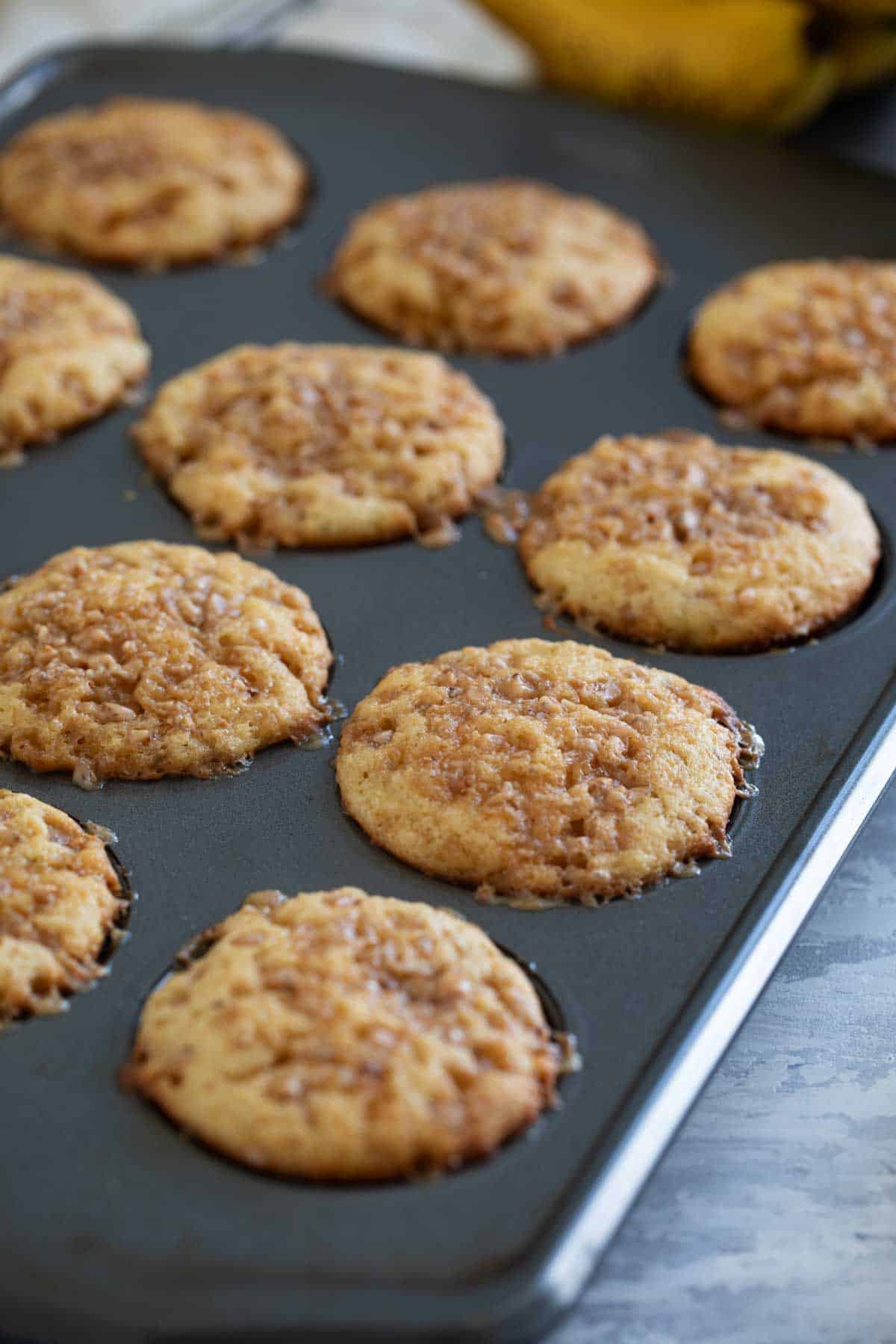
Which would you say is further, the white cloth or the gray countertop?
the white cloth

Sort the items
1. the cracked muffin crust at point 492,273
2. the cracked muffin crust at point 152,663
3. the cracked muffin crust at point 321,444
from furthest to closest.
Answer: the cracked muffin crust at point 492,273
the cracked muffin crust at point 321,444
the cracked muffin crust at point 152,663

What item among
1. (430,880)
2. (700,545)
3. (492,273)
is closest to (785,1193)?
(430,880)

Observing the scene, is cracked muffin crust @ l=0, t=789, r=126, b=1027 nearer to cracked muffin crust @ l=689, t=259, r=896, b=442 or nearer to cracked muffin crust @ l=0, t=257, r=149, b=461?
cracked muffin crust @ l=0, t=257, r=149, b=461

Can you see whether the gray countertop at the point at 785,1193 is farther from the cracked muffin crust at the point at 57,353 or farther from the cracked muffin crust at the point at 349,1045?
the cracked muffin crust at the point at 57,353

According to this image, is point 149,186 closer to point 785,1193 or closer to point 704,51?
point 704,51

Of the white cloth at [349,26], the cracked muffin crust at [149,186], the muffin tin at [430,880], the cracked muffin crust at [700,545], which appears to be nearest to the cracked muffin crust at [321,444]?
the muffin tin at [430,880]

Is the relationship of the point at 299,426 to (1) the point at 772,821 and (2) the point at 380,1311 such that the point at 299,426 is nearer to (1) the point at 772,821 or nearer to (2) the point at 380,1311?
(1) the point at 772,821

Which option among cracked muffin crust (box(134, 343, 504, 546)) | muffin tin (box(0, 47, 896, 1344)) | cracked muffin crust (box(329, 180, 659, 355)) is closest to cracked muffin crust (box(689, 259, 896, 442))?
muffin tin (box(0, 47, 896, 1344))

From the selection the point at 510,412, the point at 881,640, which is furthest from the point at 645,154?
the point at 881,640
